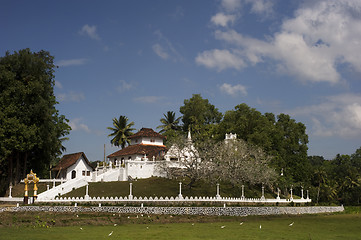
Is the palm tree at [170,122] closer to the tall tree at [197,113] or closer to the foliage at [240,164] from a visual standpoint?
the tall tree at [197,113]

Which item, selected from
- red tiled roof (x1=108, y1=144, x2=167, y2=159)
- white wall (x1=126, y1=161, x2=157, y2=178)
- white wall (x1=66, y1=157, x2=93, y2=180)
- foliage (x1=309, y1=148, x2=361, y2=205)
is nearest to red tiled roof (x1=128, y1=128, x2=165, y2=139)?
red tiled roof (x1=108, y1=144, x2=167, y2=159)

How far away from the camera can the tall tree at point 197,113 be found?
89.4 meters

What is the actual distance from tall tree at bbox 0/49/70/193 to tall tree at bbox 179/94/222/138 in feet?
134

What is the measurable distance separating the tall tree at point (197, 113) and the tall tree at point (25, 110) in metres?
40.7

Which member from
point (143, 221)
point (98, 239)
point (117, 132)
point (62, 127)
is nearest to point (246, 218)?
point (143, 221)

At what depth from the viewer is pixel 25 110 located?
4822 cm

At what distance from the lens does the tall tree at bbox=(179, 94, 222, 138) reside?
8944 centimetres

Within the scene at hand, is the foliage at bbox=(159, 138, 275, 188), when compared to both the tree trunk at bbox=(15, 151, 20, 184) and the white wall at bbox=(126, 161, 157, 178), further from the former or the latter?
the tree trunk at bbox=(15, 151, 20, 184)

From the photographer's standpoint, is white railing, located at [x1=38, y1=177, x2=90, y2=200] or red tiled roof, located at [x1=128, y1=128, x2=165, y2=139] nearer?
white railing, located at [x1=38, y1=177, x2=90, y2=200]

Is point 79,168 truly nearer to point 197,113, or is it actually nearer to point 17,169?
point 17,169

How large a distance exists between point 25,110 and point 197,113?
4881 cm

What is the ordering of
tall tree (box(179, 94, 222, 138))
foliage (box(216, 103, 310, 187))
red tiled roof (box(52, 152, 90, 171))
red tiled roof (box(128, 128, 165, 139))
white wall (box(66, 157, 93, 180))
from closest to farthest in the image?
foliage (box(216, 103, 310, 187)) → red tiled roof (box(52, 152, 90, 171)) → white wall (box(66, 157, 93, 180)) → red tiled roof (box(128, 128, 165, 139)) → tall tree (box(179, 94, 222, 138))

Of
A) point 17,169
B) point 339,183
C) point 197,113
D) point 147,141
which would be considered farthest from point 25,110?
point 339,183

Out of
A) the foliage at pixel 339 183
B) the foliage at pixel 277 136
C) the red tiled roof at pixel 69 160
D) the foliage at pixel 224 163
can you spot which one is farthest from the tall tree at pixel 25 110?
the foliage at pixel 339 183
